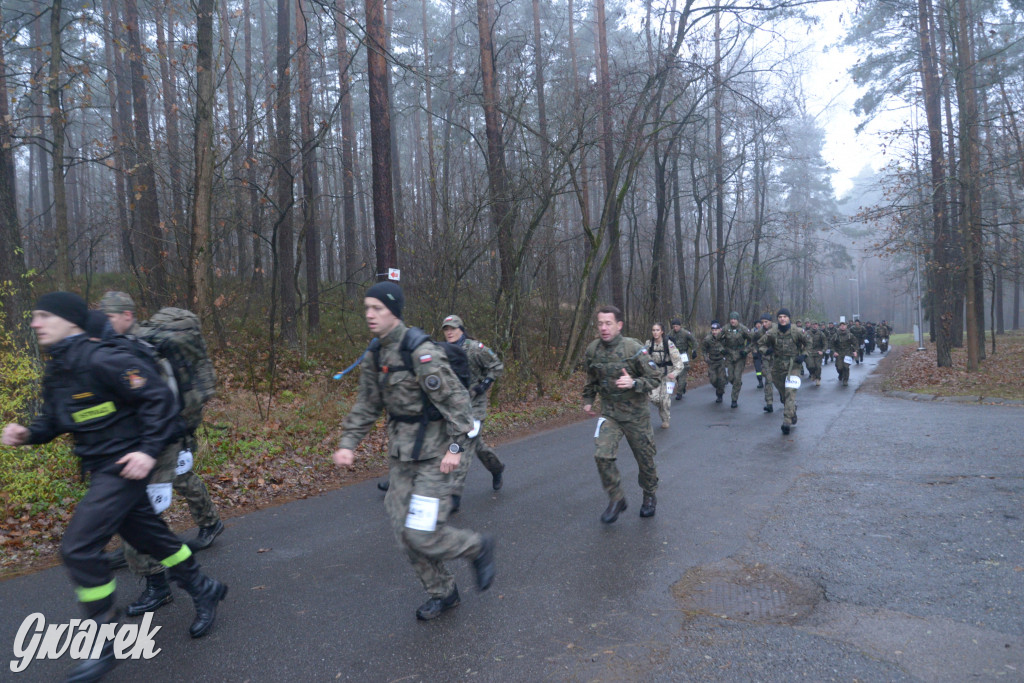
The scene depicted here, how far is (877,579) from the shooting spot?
4.62 meters

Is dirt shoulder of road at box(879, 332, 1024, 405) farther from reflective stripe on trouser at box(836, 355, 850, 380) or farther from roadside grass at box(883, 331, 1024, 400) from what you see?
reflective stripe on trouser at box(836, 355, 850, 380)

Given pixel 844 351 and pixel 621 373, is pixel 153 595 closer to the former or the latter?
pixel 621 373

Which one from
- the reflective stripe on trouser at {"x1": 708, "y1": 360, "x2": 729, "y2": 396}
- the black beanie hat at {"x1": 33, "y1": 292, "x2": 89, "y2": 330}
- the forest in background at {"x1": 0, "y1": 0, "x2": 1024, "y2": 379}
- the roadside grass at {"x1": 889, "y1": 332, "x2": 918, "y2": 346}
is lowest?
the roadside grass at {"x1": 889, "y1": 332, "x2": 918, "y2": 346}

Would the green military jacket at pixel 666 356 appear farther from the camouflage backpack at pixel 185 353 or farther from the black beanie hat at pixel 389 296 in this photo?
the camouflage backpack at pixel 185 353

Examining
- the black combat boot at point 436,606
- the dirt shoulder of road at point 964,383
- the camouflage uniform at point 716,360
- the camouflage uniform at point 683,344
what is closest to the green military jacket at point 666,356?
the camouflage uniform at point 683,344

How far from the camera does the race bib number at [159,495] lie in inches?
170

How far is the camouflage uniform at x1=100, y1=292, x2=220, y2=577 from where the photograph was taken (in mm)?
4383

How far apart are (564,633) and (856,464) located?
590 centimetres

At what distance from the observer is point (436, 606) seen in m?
4.20

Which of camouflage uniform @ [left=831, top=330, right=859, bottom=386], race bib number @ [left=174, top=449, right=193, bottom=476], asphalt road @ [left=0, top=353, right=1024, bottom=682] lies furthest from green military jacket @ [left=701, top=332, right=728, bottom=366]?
race bib number @ [left=174, top=449, right=193, bottom=476]

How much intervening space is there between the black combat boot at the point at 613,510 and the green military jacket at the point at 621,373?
76 centimetres

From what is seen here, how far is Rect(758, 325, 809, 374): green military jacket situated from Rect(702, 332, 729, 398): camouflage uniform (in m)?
2.88

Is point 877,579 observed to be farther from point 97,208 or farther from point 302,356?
point 97,208

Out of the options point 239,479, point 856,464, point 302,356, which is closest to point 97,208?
point 302,356
